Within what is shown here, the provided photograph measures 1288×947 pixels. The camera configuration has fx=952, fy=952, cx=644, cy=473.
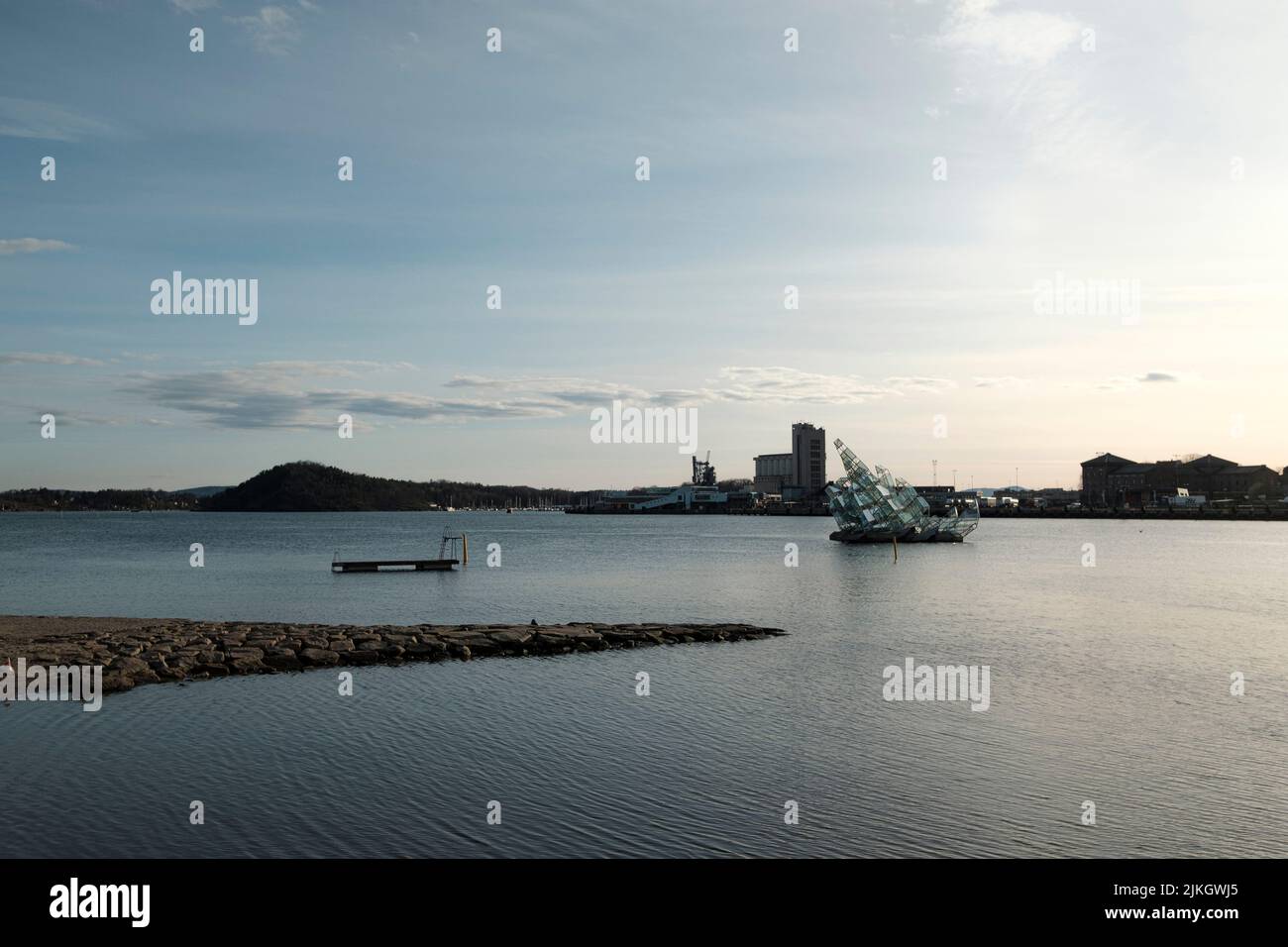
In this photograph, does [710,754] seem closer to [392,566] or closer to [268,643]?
[268,643]

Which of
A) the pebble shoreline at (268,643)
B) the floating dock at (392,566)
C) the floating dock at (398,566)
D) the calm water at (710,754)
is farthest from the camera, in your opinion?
the floating dock at (398,566)

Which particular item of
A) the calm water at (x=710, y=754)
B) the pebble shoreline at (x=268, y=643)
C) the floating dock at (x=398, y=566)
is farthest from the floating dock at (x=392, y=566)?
the pebble shoreline at (x=268, y=643)

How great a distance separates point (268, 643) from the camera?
1114 inches

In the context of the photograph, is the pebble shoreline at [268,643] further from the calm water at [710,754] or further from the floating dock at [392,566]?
the floating dock at [392,566]

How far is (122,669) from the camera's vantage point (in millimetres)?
24016

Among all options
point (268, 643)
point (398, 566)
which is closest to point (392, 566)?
point (398, 566)

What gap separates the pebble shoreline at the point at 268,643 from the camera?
25234 mm

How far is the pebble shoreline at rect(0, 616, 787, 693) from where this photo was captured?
25234 mm

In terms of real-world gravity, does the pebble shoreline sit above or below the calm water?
above

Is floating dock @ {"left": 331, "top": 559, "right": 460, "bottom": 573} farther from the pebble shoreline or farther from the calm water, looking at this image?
→ the pebble shoreline

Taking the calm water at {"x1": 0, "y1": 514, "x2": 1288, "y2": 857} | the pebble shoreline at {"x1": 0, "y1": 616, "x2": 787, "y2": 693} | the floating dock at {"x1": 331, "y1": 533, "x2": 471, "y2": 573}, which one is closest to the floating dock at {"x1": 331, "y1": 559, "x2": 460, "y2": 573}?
the floating dock at {"x1": 331, "y1": 533, "x2": 471, "y2": 573}

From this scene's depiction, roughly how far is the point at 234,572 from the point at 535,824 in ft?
190

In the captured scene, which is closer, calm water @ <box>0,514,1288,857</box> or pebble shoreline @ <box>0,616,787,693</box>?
calm water @ <box>0,514,1288,857</box>
